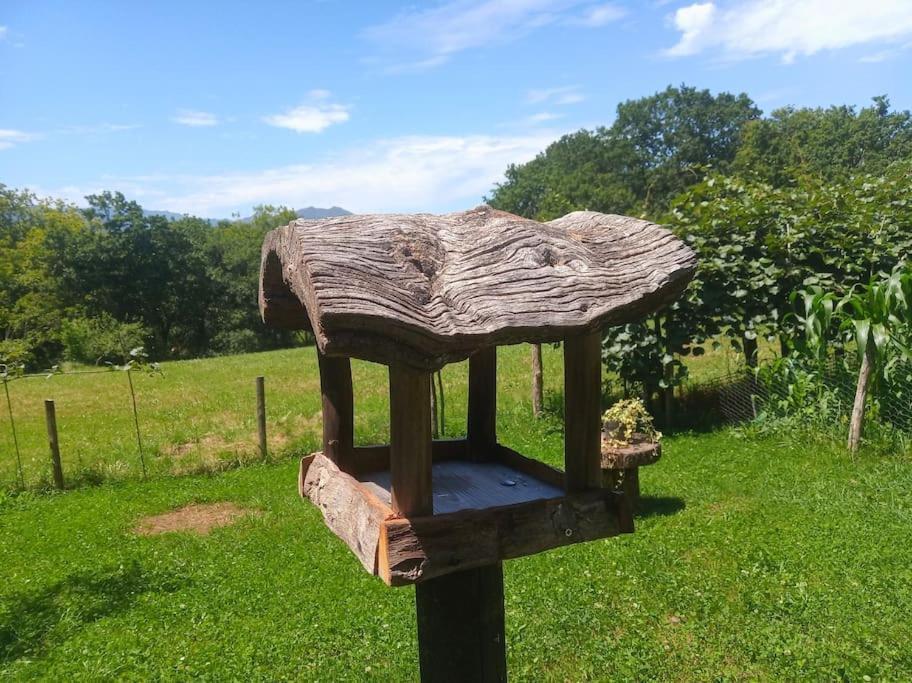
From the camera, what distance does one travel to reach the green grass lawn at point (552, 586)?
13.0 feet

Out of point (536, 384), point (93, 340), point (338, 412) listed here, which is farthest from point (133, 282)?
point (338, 412)

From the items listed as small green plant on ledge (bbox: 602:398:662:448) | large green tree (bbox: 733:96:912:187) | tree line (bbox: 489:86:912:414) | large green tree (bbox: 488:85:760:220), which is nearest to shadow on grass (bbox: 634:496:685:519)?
small green plant on ledge (bbox: 602:398:662:448)

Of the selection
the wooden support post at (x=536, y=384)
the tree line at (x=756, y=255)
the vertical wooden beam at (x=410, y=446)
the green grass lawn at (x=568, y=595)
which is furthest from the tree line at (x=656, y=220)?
the vertical wooden beam at (x=410, y=446)

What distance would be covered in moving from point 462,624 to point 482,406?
100 centimetres

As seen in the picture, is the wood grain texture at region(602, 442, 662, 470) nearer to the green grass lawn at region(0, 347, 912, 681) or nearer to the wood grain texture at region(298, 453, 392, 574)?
the green grass lawn at region(0, 347, 912, 681)

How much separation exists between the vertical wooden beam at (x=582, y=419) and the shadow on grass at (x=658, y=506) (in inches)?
164

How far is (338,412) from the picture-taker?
8.79 feet

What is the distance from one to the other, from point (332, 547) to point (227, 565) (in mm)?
915

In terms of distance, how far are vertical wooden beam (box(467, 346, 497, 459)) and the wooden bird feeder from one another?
275 mm

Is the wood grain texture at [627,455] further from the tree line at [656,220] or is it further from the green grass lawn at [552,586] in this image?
the tree line at [656,220]

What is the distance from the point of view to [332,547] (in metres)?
5.96

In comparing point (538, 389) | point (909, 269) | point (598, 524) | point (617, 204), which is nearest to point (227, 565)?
point (598, 524)

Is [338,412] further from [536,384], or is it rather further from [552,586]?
[536,384]

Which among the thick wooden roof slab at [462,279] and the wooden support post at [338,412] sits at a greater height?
the thick wooden roof slab at [462,279]
